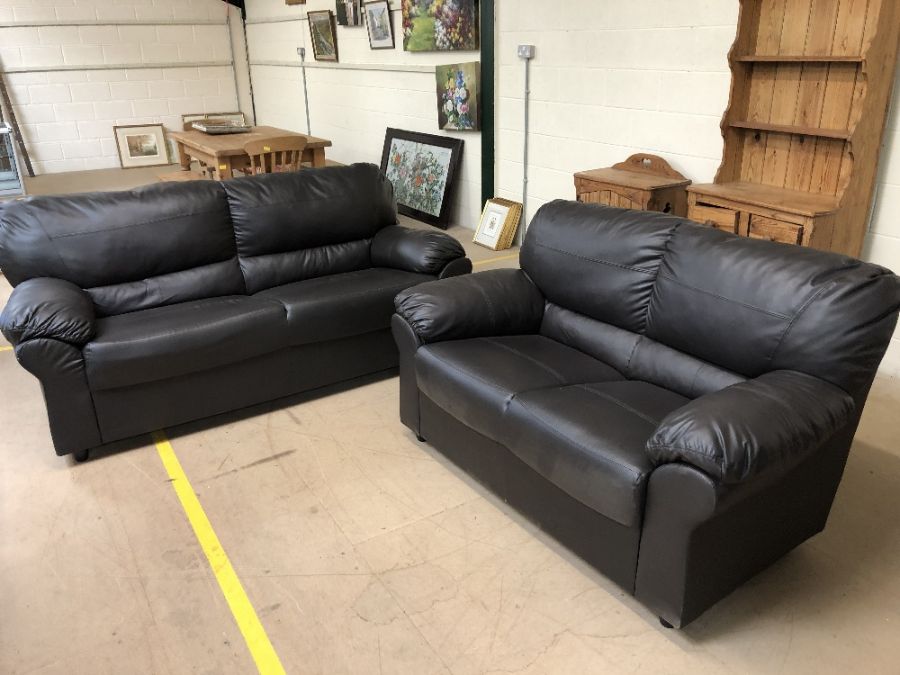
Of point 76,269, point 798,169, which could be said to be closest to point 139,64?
point 76,269

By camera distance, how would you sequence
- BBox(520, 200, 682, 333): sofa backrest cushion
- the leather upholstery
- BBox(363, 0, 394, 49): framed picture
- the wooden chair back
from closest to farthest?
1. the leather upholstery
2. BBox(520, 200, 682, 333): sofa backrest cushion
3. the wooden chair back
4. BBox(363, 0, 394, 49): framed picture

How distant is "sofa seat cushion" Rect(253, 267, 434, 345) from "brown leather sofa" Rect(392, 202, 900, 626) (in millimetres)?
512

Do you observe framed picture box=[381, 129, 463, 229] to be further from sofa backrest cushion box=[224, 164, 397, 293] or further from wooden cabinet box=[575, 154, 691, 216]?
sofa backrest cushion box=[224, 164, 397, 293]

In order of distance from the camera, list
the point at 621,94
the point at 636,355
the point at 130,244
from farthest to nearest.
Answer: the point at 621,94, the point at 130,244, the point at 636,355

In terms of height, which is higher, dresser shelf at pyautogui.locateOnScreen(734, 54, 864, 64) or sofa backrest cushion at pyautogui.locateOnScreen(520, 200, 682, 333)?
dresser shelf at pyautogui.locateOnScreen(734, 54, 864, 64)

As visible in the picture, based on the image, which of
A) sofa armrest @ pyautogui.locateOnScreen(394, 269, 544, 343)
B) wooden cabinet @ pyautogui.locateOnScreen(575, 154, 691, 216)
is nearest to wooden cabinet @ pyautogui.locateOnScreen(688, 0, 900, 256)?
wooden cabinet @ pyautogui.locateOnScreen(575, 154, 691, 216)

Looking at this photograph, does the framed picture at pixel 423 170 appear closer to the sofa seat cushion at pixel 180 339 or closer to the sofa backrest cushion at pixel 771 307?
the sofa seat cushion at pixel 180 339

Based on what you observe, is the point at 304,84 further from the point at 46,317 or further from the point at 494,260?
the point at 46,317

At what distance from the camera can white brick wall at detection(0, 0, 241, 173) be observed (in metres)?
7.94

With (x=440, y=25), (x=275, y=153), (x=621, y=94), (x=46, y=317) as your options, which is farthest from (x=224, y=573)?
(x=440, y=25)

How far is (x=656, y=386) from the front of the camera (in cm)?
245

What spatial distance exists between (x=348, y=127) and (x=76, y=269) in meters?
4.67

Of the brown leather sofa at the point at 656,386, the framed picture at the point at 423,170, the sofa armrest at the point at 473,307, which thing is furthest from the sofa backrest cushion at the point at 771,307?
the framed picture at the point at 423,170

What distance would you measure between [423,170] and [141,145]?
4526 millimetres
